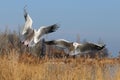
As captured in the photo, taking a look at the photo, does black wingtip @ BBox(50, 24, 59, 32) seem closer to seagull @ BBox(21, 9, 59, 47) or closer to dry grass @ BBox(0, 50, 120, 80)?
seagull @ BBox(21, 9, 59, 47)

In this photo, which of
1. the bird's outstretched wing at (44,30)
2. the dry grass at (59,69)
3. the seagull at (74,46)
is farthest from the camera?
the bird's outstretched wing at (44,30)

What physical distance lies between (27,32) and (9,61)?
5.95m

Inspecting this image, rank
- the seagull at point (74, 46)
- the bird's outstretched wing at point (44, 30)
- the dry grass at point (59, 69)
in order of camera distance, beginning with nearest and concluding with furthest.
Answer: the dry grass at point (59, 69) < the seagull at point (74, 46) < the bird's outstretched wing at point (44, 30)

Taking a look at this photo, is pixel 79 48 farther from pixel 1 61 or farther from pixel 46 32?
pixel 1 61

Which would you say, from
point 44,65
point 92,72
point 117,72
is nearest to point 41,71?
point 44,65

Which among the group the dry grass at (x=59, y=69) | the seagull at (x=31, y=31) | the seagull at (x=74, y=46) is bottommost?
the dry grass at (x=59, y=69)

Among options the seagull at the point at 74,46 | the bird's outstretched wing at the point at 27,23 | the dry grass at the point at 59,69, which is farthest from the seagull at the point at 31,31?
the dry grass at the point at 59,69

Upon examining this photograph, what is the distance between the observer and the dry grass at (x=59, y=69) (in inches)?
261

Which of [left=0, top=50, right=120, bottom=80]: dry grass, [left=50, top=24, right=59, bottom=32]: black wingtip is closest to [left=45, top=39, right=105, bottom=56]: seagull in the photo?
[left=50, top=24, right=59, bottom=32]: black wingtip

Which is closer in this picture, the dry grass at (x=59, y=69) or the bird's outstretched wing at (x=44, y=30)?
the dry grass at (x=59, y=69)

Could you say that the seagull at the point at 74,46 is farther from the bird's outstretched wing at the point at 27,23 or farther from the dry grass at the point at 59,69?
the dry grass at the point at 59,69

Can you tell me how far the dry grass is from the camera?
663cm

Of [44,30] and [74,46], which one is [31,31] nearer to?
[44,30]

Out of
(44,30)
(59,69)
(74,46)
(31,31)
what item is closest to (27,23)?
(31,31)
